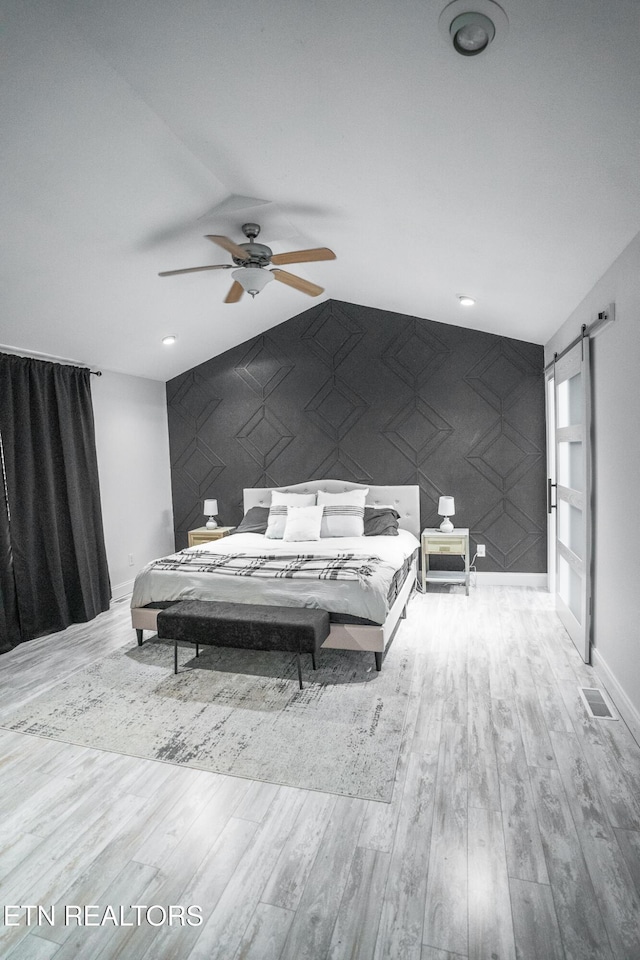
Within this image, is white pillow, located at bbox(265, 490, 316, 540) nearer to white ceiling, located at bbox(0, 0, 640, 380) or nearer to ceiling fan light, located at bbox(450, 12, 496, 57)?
white ceiling, located at bbox(0, 0, 640, 380)

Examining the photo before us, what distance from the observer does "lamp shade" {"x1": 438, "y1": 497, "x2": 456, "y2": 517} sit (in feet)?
16.5

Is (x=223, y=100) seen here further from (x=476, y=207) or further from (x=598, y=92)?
(x=598, y=92)

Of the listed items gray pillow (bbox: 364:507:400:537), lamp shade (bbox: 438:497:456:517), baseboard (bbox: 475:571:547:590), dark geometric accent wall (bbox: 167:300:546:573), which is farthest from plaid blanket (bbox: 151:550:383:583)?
baseboard (bbox: 475:571:547:590)

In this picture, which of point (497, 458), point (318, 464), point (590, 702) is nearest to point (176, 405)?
point (318, 464)

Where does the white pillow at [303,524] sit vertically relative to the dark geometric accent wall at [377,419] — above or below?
below

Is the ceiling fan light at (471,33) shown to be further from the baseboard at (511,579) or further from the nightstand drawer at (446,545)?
the baseboard at (511,579)

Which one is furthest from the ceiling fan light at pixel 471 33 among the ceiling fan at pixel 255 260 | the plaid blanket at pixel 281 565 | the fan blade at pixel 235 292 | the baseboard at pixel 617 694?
the baseboard at pixel 617 694

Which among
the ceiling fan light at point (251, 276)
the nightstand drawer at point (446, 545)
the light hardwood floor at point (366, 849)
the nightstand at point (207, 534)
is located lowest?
the light hardwood floor at point (366, 849)

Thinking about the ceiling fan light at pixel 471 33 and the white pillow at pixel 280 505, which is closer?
the ceiling fan light at pixel 471 33

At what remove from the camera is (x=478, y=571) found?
17.4ft

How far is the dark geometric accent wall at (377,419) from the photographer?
5.15 m

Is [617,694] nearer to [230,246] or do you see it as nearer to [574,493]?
[574,493]

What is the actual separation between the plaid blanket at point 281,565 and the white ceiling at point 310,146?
2084mm

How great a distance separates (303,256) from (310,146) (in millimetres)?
645
